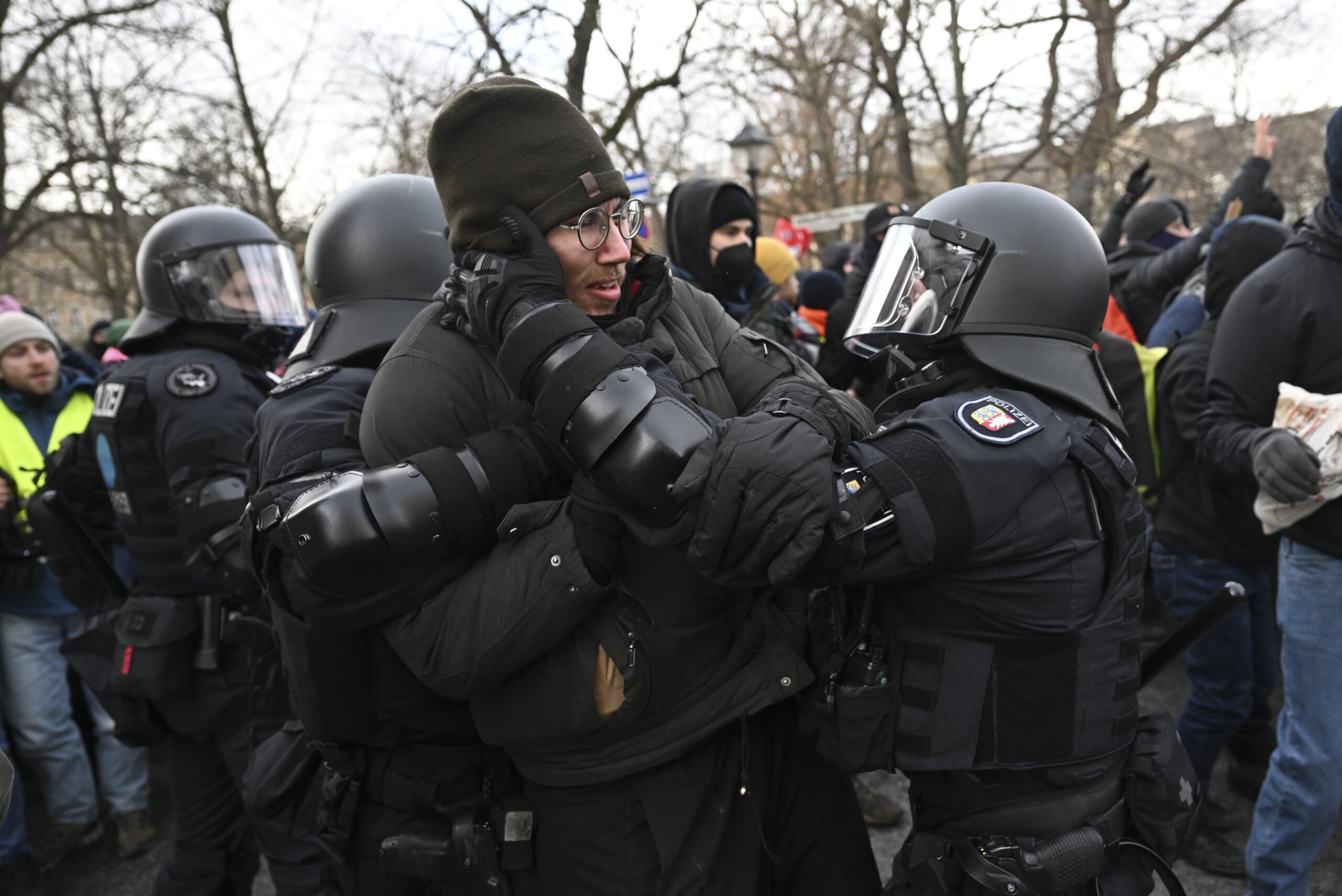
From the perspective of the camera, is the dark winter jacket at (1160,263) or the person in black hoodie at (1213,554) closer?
the person in black hoodie at (1213,554)

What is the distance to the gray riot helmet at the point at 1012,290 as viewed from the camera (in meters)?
1.76

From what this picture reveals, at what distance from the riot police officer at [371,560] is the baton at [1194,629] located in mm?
1373

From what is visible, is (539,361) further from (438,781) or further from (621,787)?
(438,781)

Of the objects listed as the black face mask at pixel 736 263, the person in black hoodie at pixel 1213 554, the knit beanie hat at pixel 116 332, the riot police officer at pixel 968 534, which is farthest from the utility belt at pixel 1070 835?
the knit beanie hat at pixel 116 332

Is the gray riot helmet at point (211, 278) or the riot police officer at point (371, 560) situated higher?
the gray riot helmet at point (211, 278)

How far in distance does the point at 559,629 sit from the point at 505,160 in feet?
2.85

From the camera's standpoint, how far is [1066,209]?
1890 millimetres

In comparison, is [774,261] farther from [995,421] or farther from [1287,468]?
[995,421]

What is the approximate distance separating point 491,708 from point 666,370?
737 mm

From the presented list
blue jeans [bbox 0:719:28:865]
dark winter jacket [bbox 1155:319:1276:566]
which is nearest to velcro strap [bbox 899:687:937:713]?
dark winter jacket [bbox 1155:319:1276:566]

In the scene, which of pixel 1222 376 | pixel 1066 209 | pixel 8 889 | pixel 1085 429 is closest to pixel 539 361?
pixel 1085 429

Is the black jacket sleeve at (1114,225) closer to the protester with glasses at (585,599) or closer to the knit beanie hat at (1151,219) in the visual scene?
the knit beanie hat at (1151,219)

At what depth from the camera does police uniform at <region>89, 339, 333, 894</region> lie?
2.53m

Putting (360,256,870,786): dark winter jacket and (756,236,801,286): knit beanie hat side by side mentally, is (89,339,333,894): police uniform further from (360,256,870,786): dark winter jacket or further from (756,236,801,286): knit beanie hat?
(756,236,801,286): knit beanie hat
